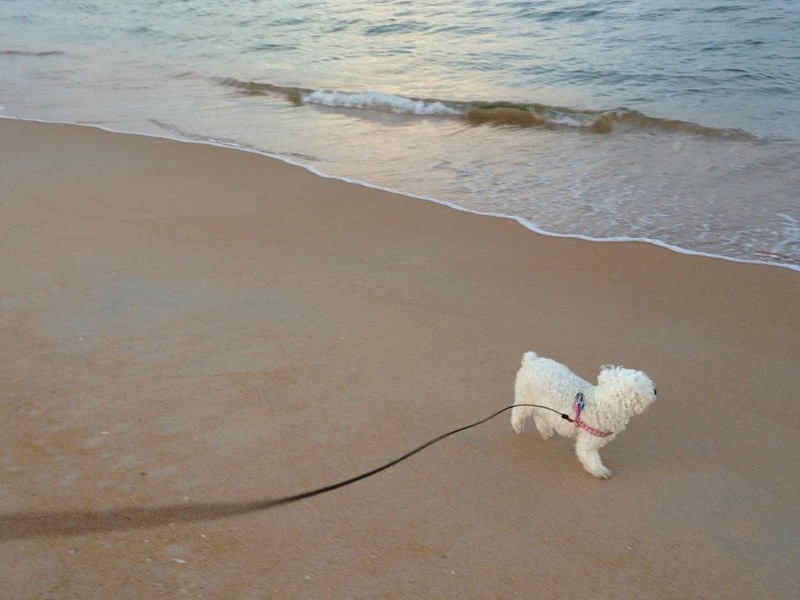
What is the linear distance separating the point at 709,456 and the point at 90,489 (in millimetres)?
2723

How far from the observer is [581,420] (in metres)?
3.30

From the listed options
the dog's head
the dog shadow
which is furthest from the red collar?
the dog shadow

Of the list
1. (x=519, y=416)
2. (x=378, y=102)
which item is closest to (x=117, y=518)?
(x=519, y=416)

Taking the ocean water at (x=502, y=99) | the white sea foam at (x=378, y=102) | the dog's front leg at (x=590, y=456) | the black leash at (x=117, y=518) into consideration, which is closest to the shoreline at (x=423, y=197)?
the ocean water at (x=502, y=99)

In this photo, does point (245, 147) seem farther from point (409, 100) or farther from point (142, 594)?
point (142, 594)

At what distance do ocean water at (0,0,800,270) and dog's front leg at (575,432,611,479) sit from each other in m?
3.32

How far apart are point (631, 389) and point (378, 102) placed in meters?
9.30

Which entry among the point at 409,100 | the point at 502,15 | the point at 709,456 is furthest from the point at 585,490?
the point at 502,15

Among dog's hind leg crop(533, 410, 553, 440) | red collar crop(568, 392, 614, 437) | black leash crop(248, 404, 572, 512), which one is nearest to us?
black leash crop(248, 404, 572, 512)

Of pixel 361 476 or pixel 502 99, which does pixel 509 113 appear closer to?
pixel 502 99

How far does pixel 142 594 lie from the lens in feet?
8.55

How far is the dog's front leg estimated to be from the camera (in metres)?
3.34

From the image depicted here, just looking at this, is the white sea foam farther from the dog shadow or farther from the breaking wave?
the dog shadow

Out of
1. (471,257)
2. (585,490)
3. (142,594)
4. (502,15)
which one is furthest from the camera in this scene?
(502,15)
